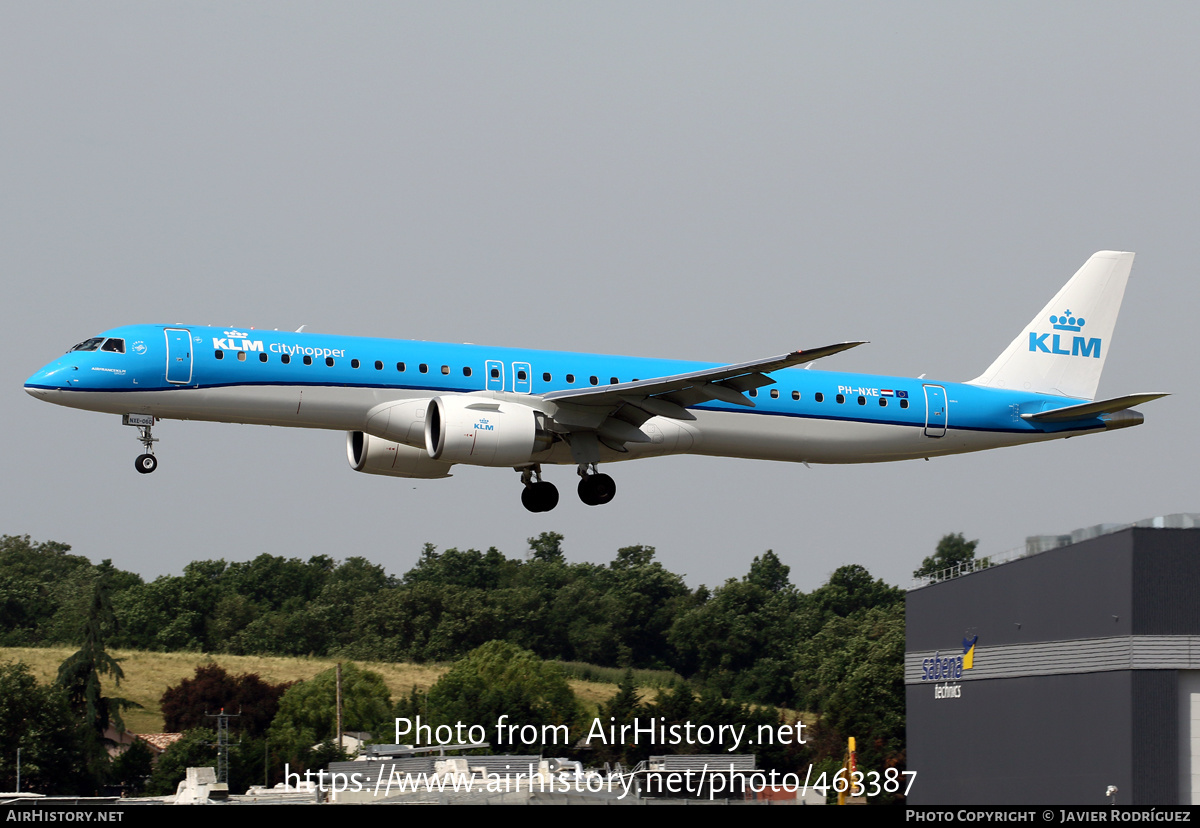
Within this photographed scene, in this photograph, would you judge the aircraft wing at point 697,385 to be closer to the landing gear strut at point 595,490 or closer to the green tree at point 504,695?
the landing gear strut at point 595,490

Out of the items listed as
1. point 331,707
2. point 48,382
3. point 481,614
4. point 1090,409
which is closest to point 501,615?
point 481,614

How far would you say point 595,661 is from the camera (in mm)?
128250

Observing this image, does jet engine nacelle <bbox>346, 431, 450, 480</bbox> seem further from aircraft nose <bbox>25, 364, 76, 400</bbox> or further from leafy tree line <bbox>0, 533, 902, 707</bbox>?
leafy tree line <bbox>0, 533, 902, 707</bbox>

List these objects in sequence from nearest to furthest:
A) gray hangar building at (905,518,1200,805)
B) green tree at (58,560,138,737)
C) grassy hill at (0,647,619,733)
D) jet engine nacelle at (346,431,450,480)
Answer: jet engine nacelle at (346,431,450,480), gray hangar building at (905,518,1200,805), green tree at (58,560,138,737), grassy hill at (0,647,619,733)

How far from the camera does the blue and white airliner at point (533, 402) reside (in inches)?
1414

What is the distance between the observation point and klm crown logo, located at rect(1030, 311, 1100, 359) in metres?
47.4

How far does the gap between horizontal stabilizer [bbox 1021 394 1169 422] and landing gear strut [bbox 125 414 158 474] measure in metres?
25.4

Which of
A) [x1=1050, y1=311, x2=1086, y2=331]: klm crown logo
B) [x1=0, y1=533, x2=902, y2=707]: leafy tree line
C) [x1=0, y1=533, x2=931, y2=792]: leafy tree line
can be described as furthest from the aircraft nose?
[x1=0, y1=533, x2=902, y2=707]: leafy tree line

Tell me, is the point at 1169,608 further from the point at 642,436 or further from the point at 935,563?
the point at 935,563

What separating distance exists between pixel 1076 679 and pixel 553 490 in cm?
1891

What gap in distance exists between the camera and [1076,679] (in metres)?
47.7

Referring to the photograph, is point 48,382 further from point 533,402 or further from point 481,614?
point 481,614

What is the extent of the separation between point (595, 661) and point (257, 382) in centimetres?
9528

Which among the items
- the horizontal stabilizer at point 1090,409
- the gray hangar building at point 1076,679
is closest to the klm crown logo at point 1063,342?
the horizontal stabilizer at point 1090,409
